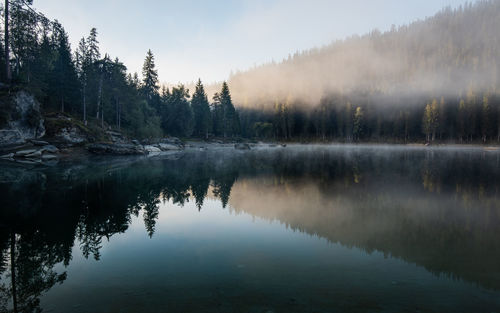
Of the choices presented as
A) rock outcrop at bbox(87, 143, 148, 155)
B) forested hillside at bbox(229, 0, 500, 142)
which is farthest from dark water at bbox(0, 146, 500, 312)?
forested hillside at bbox(229, 0, 500, 142)

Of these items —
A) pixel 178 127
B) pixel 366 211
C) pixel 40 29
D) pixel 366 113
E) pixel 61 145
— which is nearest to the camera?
pixel 366 211

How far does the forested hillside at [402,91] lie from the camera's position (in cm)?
9582

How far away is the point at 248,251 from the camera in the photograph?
24.1 feet

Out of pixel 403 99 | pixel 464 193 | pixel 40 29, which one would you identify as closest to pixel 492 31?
pixel 403 99

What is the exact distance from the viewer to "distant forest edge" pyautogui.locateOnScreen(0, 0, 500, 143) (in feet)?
151

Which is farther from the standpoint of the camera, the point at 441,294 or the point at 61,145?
the point at 61,145

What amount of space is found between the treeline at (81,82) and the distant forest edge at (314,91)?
23 centimetres

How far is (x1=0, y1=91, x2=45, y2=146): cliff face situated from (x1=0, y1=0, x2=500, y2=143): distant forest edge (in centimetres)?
76

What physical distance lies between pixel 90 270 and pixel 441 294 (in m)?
7.81

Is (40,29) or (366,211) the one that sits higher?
(40,29)

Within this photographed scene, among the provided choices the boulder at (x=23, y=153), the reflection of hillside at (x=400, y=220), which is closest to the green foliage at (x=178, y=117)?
the boulder at (x=23, y=153)

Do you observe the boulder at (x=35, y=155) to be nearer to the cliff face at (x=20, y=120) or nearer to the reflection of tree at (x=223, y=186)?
the cliff face at (x=20, y=120)

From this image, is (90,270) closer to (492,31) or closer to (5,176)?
(5,176)

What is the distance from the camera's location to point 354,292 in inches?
205
